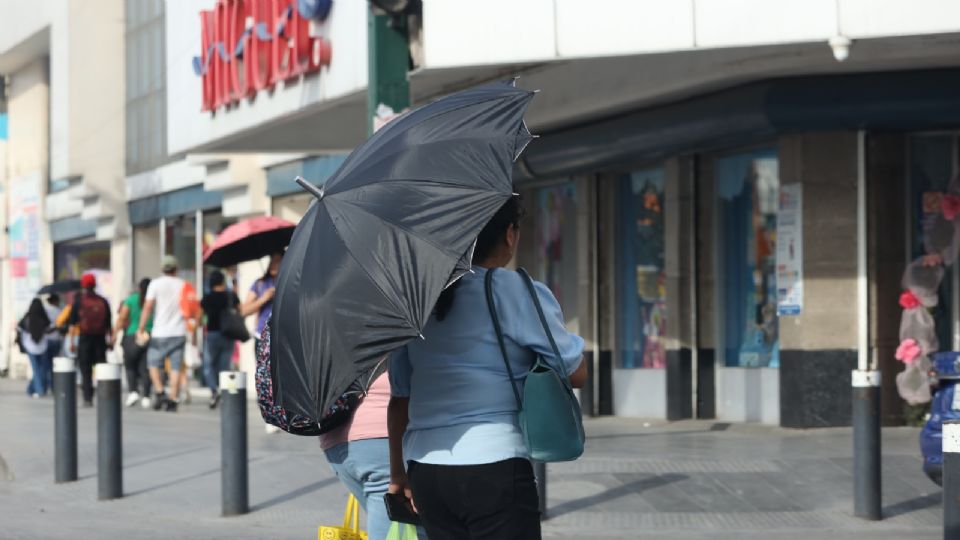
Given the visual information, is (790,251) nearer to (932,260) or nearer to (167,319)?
(932,260)

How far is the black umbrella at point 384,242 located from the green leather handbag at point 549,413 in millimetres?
292

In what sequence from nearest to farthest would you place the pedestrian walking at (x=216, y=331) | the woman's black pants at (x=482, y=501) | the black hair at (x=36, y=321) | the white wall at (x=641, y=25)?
1. the woman's black pants at (x=482, y=501)
2. the white wall at (x=641, y=25)
3. the pedestrian walking at (x=216, y=331)
4. the black hair at (x=36, y=321)

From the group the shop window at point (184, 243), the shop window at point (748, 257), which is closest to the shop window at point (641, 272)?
the shop window at point (748, 257)

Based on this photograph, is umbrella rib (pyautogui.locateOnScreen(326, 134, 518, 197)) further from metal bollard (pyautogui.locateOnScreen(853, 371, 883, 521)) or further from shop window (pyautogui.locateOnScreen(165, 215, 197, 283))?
shop window (pyautogui.locateOnScreen(165, 215, 197, 283))

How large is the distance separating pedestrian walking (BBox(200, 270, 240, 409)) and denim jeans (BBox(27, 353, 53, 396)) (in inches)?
245

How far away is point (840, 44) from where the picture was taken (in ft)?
36.7

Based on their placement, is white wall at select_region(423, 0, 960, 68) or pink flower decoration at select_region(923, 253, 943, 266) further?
pink flower decoration at select_region(923, 253, 943, 266)

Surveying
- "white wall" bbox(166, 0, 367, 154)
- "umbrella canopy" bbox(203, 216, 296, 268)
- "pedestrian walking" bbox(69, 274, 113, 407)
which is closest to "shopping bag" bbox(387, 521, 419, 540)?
"umbrella canopy" bbox(203, 216, 296, 268)

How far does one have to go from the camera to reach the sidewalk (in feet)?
30.8

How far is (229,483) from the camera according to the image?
1002 cm

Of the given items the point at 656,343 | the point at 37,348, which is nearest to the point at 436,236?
the point at 656,343

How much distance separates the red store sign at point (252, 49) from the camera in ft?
49.7

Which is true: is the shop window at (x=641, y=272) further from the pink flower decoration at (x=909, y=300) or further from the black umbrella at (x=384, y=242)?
the black umbrella at (x=384, y=242)

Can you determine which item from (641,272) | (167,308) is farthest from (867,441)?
(167,308)
